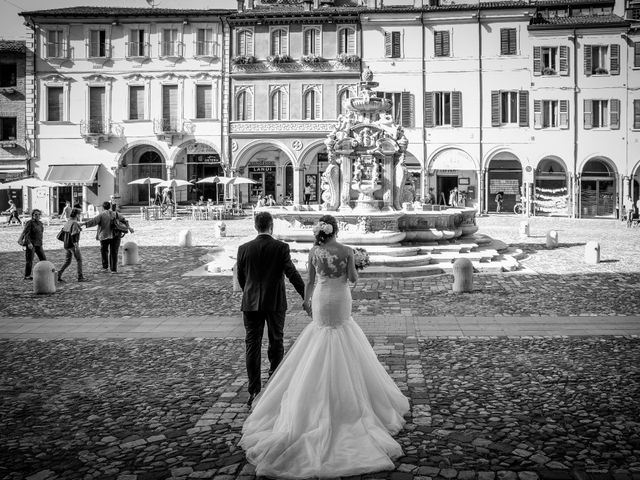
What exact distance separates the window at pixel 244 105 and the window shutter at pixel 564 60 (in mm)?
18870

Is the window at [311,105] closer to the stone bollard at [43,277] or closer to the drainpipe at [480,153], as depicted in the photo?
the drainpipe at [480,153]

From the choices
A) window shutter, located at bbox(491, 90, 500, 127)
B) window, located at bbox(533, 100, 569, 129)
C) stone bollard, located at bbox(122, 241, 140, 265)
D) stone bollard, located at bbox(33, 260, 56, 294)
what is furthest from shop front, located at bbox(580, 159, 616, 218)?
stone bollard, located at bbox(33, 260, 56, 294)

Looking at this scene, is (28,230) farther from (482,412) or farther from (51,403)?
(482,412)

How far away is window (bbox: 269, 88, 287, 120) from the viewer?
44.6 metres

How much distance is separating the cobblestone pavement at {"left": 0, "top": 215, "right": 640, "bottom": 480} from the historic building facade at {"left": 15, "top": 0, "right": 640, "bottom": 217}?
102ft

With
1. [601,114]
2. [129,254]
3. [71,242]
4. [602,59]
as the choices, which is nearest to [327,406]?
[71,242]

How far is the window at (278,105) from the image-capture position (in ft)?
146

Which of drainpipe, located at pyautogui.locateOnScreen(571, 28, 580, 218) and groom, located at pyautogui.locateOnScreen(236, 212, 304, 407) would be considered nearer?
groom, located at pyautogui.locateOnScreen(236, 212, 304, 407)

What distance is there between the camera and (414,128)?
43.3m

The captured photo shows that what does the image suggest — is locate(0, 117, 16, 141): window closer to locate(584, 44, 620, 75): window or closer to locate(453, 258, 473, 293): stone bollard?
locate(584, 44, 620, 75): window

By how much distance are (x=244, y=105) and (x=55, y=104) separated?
11.9 metres

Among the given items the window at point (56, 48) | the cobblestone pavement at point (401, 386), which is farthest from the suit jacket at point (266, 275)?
the window at point (56, 48)

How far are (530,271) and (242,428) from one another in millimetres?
12248

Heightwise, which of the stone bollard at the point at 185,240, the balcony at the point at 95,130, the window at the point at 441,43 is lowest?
the stone bollard at the point at 185,240
